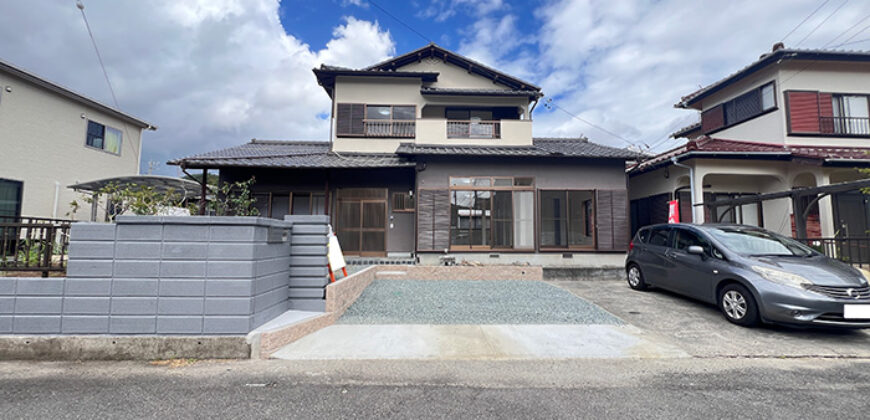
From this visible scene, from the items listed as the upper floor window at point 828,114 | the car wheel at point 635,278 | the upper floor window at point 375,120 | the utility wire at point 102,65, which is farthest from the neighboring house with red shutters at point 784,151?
the utility wire at point 102,65

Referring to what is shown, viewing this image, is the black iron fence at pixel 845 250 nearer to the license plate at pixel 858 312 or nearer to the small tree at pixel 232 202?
the license plate at pixel 858 312

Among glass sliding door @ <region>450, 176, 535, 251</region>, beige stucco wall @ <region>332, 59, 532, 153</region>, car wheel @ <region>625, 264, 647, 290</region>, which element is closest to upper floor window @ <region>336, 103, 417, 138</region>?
beige stucco wall @ <region>332, 59, 532, 153</region>

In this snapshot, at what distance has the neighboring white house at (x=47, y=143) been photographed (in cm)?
856

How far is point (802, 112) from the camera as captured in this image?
8.89 metres

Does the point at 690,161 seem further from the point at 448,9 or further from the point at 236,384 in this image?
the point at 236,384

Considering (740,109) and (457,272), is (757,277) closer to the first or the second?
(457,272)

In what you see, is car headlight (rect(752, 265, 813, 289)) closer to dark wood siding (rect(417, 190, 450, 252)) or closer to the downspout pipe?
the downspout pipe

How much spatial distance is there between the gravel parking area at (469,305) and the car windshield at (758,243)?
2.06 m

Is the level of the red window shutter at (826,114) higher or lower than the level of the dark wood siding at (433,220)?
higher

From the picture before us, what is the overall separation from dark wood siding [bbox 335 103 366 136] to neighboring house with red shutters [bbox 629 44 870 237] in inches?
335

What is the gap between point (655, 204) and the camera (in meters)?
9.45

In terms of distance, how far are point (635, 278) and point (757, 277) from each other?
243 cm

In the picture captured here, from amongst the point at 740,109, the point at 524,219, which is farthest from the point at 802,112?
the point at 524,219

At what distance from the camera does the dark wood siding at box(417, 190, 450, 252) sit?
27.4 feet
